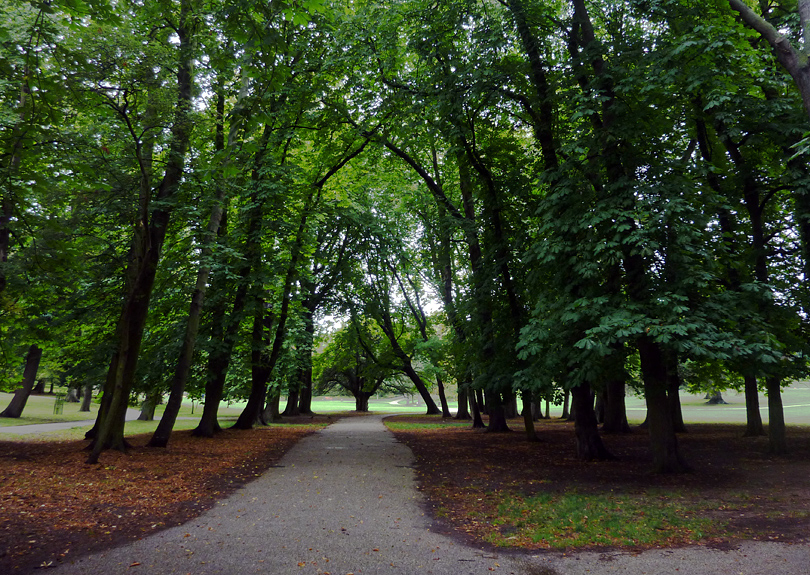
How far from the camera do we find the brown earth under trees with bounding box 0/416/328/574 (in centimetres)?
475

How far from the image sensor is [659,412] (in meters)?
8.61

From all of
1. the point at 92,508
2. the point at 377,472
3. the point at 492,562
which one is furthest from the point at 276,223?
the point at 492,562

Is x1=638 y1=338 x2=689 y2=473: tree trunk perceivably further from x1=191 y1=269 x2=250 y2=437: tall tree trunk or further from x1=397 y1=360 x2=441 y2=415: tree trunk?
x1=397 y1=360 x2=441 y2=415: tree trunk

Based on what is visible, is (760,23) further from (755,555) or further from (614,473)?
(614,473)

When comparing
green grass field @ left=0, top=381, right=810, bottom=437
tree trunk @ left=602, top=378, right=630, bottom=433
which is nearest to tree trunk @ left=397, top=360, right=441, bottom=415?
green grass field @ left=0, top=381, right=810, bottom=437

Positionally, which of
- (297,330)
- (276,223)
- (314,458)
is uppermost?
(276,223)

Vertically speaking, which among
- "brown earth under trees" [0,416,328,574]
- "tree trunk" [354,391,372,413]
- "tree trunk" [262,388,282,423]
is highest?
"brown earth under trees" [0,416,328,574]

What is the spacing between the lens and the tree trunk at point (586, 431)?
34.9 feet

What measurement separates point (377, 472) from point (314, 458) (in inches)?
94.8

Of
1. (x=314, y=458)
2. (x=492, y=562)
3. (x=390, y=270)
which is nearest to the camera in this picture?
(x=492, y=562)

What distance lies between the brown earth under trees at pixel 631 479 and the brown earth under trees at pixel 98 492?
3.43 meters

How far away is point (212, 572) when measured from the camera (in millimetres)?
4062

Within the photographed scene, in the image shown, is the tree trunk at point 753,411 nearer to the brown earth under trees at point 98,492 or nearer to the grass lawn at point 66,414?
the brown earth under trees at point 98,492

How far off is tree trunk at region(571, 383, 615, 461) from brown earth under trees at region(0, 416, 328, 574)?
692 centimetres
